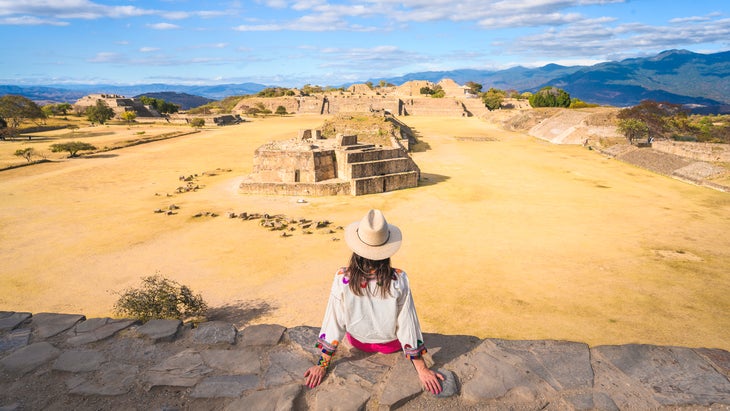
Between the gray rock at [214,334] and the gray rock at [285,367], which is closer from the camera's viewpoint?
the gray rock at [285,367]

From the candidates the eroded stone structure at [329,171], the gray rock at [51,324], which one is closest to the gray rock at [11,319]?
the gray rock at [51,324]

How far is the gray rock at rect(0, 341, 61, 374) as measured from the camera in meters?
3.25

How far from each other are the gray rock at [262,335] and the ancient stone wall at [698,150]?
85.4ft

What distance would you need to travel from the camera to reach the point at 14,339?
12.0 ft

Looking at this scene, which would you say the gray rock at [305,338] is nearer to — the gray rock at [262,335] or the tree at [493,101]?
the gray rock at [262,335]

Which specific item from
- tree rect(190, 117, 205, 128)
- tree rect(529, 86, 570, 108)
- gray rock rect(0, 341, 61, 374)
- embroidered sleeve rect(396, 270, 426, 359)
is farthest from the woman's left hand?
tree rect(529, 86, 570, 108)

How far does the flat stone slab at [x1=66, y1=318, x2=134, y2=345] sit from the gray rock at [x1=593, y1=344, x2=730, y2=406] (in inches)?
185

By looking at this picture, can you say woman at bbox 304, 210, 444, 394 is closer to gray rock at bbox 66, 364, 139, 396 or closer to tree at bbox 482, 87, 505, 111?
gray rock at bbox 66, 364, 139, 396

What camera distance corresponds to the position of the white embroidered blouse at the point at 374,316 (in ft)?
9.94

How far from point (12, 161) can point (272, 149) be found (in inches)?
696

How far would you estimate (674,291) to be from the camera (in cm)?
802

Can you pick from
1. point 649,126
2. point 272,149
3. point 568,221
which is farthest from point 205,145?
point 649,126

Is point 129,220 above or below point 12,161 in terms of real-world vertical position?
below

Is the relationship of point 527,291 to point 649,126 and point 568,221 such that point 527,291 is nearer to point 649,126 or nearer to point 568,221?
point 568,221
